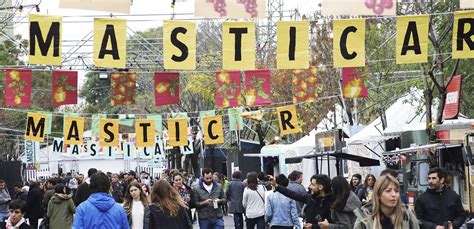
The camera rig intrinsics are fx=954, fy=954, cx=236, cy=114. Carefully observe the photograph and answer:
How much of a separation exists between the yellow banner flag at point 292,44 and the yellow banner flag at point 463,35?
2.73 meters

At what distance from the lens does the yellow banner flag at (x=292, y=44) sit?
1792 cm

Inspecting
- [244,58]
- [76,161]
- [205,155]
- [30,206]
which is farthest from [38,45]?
[76,161]

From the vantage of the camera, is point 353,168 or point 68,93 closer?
point 68,93

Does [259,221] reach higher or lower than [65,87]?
lower

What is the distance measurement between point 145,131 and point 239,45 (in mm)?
11547

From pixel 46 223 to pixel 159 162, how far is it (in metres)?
39.7

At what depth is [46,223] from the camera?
589 inches

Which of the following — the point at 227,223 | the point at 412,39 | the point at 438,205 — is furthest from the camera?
the point at 227,223

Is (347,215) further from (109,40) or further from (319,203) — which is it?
(109,40)

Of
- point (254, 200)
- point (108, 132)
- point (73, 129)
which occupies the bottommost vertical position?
point (254, 200)

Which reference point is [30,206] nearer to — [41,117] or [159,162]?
[41,117]

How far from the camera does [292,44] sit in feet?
59.1

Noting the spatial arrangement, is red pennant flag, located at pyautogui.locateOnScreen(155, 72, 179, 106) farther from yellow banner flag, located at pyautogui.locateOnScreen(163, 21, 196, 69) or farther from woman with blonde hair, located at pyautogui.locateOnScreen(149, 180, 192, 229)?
woman with blonde hair, located at pyautogui.locateOnScreen(149, 180, 192, 229)

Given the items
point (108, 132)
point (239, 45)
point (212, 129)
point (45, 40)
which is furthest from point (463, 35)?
point (108, 132)
